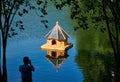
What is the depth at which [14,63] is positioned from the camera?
2458cm

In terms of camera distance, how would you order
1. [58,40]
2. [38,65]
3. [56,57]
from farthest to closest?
[58,40], [56,57], [38,65]

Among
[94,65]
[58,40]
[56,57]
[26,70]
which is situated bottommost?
[94,65]

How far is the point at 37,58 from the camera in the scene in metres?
26.5

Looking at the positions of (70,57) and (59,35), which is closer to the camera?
(70,57)

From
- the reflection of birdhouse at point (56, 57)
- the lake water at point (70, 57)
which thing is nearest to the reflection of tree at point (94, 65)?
the lake water at point (70, 57)

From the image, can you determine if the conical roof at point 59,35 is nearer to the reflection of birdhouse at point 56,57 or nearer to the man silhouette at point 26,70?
the reflection of birdhouse at point 56,57

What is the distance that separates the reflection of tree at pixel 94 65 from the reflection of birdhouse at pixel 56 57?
1180mm

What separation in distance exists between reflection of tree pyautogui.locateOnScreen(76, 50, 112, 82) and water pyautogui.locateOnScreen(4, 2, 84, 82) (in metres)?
0.40

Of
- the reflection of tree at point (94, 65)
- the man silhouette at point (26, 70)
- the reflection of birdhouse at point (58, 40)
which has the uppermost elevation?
the reflection of birdhouse at point (58, 40)

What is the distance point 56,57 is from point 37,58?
9.13ft

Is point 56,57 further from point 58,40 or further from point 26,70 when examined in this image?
point 26,70

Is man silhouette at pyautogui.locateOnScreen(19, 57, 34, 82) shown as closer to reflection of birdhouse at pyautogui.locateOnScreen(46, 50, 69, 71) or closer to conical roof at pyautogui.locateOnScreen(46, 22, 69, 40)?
reflection of birdhouse at pyautogui.locateOnScreen(46, 50, 69, 71)

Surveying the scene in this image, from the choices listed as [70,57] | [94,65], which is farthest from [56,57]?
[94,65]

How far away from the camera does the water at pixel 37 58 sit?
20.7m
